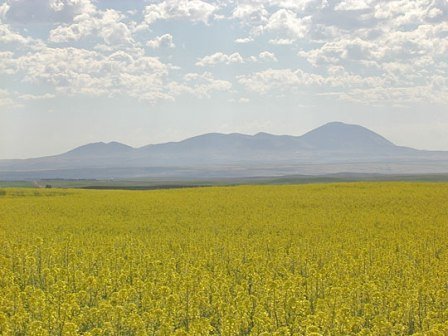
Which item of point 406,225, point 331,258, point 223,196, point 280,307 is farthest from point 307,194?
point 280,307

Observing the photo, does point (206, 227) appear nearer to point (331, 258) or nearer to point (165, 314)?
point (331, 258)

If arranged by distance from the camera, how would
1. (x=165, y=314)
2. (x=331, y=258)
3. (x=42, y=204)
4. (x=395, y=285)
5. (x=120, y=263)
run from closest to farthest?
(x=165, y=314), (x=395, y=285), (x=120, y=263), (x=331, y=258), (x=42, y=204)

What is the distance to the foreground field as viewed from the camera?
11758mm

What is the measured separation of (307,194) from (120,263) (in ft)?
95.6

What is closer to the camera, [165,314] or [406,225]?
[165,314]

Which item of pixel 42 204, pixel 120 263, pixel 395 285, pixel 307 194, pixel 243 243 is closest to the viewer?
pixel 395 285

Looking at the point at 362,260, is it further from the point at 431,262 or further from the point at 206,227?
the point at 206,227

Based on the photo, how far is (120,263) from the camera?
1800 cm

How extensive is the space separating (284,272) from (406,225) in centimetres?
1268

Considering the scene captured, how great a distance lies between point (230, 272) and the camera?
17.4 metres

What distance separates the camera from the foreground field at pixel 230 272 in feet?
38.6

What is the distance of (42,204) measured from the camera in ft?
138

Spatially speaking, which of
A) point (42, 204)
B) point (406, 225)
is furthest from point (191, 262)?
point (42, 204)

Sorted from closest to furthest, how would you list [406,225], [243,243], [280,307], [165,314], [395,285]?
[165,314] → [280,307] → [395,285] → [243,243] → [406,225]
